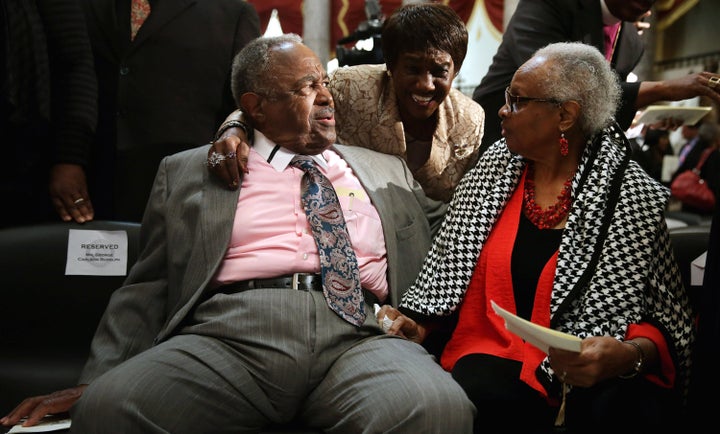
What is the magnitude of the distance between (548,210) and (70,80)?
5.90 ft

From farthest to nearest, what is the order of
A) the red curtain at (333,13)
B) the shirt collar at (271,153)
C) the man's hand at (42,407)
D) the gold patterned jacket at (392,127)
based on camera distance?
the red curtain at (333,13) → the gold patterned jacket at (392,127) → the shirt collar at (271,153) → the man's hand at (42,407)

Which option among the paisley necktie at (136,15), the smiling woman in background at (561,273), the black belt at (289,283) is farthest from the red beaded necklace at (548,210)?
the paisley necktie at (136,15)

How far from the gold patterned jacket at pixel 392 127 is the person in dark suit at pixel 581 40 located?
0.31 meters

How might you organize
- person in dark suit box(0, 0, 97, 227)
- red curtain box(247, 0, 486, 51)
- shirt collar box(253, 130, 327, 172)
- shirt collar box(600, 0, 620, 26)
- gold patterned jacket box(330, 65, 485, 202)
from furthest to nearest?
red curtain box(247, 0, 486, 51)
shirt collar box(600, 0, 620, 26)
gold patterned jacket box(330, 65, 485, 202)
person in dark suit box(0, 0, 97, 227)
shirt collar box(253, 130, 327, 172)

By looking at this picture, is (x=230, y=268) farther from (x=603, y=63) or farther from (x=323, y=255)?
(x=603, y=63)

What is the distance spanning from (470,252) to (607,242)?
42 centimetres

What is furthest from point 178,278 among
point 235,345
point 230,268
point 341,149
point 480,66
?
point 480,66

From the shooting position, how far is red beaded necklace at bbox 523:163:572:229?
2.37m

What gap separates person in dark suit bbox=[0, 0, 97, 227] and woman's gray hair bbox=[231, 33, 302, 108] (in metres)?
0.67

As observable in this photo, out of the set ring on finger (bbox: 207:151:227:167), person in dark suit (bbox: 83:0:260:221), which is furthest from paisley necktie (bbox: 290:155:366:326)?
person in dark suit (bbox: 83:0:260:221)

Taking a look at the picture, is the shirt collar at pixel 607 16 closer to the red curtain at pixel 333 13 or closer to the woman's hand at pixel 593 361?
the woman's hand at pixel 593 361

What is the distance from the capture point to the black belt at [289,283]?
7.75 ft

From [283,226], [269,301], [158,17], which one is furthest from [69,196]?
[269,301]

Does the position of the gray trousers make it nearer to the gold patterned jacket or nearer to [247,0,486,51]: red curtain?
the gold patterned jacket
